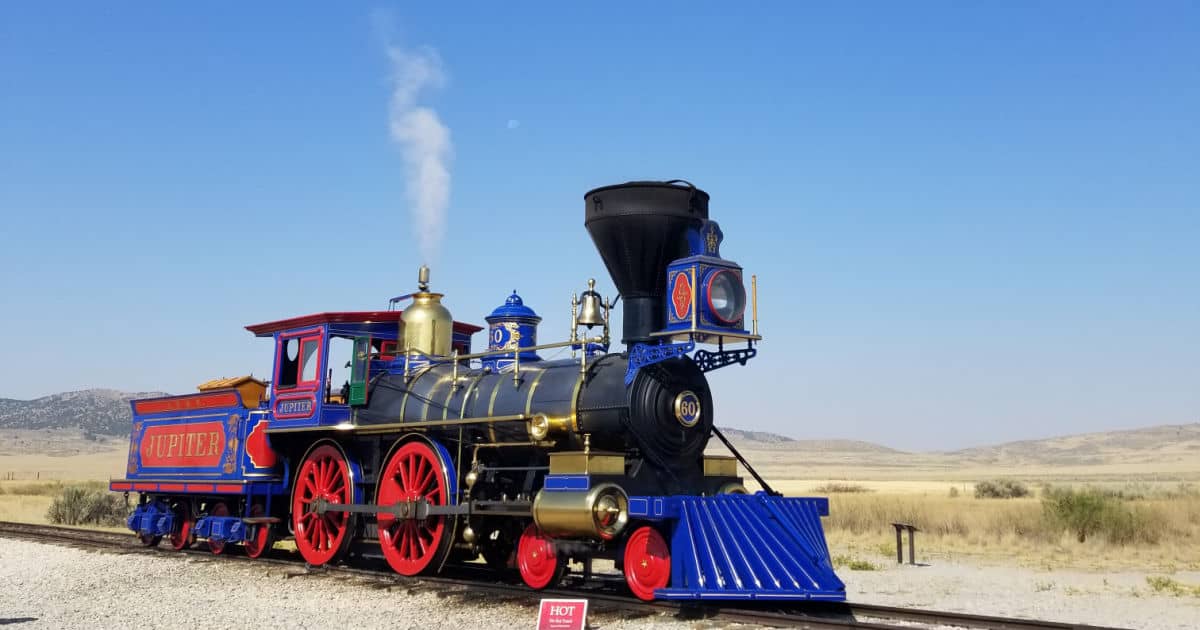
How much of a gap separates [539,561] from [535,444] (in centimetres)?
120

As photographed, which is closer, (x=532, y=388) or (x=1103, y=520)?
(x=532, y=388)

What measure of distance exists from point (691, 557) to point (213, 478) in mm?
8784

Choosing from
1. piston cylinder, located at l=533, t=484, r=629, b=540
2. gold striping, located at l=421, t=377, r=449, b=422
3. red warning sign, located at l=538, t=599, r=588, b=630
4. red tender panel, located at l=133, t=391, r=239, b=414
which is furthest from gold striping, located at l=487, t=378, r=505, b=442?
red tender panel, located at l=133, t=391, r=239, b=414

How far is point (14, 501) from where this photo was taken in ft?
101

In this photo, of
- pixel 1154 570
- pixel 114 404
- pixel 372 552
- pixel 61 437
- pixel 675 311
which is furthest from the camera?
pixel 114 404

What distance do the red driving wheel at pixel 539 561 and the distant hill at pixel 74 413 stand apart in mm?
154745

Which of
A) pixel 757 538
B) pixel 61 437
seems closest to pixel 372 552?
pixel 757 538

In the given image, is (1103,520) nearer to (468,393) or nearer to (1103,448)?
(468,393)

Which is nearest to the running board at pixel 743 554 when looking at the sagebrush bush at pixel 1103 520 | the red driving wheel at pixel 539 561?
the red driving wheel at pixel 539 561

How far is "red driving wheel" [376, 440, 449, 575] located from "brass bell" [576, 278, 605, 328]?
231cm

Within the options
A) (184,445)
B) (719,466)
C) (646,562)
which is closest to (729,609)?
(646,562)

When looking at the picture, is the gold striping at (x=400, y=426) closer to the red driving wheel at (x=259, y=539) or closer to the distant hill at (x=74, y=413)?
the red driving wheel at (x=259, y=539)

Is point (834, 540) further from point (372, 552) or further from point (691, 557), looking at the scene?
point (691, 557)

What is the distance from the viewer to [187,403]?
1570 cm
